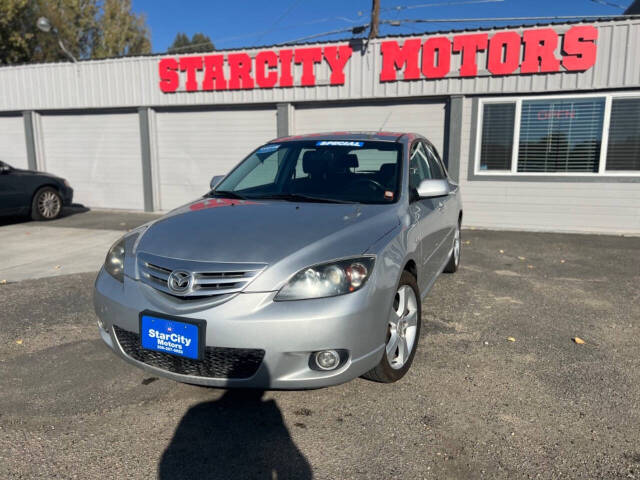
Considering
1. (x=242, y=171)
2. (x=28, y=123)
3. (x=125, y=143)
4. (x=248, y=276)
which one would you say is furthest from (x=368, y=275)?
(x=28, y=123)

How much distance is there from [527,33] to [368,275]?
8408 millimetres

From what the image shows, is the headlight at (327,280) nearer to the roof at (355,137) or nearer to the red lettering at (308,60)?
the roof at (355,137)

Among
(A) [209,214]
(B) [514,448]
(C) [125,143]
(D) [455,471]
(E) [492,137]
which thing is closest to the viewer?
(D) [455,471]

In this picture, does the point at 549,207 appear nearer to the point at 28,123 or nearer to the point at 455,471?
the point at 455,471

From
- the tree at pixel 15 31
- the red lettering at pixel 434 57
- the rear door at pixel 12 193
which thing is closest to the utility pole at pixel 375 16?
the red lettering at pixel 434 57

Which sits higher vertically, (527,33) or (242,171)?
(527,33)

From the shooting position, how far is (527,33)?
9.20 metres

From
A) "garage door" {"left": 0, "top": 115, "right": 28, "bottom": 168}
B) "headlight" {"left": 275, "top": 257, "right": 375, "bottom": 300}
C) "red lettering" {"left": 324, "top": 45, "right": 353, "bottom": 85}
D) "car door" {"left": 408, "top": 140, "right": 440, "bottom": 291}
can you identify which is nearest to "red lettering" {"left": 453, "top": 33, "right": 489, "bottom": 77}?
"red lettering" {"left": 324, "top": 45, "right": 353, "bottom": 85}

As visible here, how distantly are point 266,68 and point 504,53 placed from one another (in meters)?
4.95

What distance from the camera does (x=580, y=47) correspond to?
354 inches

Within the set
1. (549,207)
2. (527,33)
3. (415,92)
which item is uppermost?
(527,33)

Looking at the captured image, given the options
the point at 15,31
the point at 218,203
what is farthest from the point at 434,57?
the point at 15,31

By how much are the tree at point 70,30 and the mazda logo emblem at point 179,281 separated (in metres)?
27.4

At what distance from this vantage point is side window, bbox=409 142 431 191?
4.01 m
